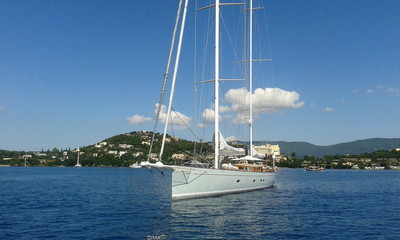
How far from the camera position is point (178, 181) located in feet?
95.7

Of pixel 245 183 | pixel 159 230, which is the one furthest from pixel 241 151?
pixel 159 230

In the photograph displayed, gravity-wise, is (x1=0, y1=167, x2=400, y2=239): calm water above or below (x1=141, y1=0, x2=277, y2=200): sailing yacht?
below

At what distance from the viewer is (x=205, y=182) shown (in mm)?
30406

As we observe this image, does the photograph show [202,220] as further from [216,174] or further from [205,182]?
[216,174]

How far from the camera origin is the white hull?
29.0m

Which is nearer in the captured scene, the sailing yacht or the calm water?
the calm water

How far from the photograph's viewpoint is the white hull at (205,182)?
95.0 feet

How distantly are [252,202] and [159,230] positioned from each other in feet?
45.6

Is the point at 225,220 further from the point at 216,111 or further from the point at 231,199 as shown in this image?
the point at 216,111

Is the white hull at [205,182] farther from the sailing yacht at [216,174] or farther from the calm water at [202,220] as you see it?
the calm water at [202,220]

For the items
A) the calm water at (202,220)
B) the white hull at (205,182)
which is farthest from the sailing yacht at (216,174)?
the calm water at (202,220)

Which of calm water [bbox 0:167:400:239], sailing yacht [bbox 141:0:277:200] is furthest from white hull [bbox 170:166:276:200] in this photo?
calm water [bbox 0:167:400:239]

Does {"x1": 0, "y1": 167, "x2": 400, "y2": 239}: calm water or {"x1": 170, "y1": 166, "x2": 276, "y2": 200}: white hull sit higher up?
{"x1": 170, "y1": 166, "x2": 276, "y2": 200}: white hull

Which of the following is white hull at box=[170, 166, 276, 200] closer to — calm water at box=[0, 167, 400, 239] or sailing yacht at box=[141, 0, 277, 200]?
sailing yacht at box=[141, 0, 277, 200]
